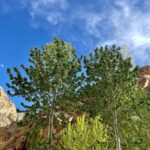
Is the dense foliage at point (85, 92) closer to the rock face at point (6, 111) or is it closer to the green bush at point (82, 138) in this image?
the green bush at point (82, 138)

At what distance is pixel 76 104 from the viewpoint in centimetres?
3625

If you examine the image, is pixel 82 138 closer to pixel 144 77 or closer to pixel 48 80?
pixel 48 80

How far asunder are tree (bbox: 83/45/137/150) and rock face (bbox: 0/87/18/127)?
4060 centimetres

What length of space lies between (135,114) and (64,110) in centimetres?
754

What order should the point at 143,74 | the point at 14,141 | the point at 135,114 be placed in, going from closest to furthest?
the point at 135,114 < the point at 14,141 < the point at 143,74

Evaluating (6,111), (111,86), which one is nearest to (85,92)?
(111,86)

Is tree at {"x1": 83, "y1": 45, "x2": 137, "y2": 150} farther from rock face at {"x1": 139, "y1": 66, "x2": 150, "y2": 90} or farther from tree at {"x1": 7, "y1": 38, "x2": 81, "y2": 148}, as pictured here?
rock face at {"x1": 139, "y1": 66, "x2": 150, "y2": 90}

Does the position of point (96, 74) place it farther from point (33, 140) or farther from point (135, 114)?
point (33, 140)

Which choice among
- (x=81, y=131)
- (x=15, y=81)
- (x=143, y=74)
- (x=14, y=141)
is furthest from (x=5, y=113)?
(x=81, y=131)

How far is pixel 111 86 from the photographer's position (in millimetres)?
34625

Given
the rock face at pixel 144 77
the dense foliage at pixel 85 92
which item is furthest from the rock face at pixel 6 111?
the dense foliage at pixel 85 92

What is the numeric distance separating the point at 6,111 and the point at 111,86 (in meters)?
47.1

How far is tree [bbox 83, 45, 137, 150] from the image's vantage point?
34.7m

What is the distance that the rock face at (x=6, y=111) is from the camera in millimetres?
73944
